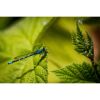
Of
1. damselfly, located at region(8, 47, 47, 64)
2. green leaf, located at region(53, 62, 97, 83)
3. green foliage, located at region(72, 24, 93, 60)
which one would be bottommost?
green leaf, located at region(53, 62, 97, 83)

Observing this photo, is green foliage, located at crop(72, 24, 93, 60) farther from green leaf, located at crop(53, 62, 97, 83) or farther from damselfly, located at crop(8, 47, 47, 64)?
damselfly, located at crop(8, 47, 47, 64)

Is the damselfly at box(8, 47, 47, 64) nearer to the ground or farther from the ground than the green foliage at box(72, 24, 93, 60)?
nearer to the ground

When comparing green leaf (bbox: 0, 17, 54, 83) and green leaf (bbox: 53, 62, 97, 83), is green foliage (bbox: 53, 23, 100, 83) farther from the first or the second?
green leaf (bbox: 0, 17, 54, 83)

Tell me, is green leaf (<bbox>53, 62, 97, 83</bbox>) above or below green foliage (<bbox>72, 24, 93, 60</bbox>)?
below

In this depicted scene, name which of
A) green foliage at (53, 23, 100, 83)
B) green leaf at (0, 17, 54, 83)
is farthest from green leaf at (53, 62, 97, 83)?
green leaf at (0, 17, 54, 83)

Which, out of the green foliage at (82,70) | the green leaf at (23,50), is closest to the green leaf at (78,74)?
the green foliage at (82,70)
